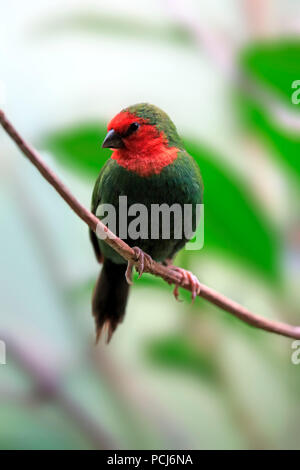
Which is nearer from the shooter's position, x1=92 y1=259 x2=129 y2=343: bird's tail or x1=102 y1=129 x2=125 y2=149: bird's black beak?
x1=102 y1=129 x2=125 y2=149: bird's black beak

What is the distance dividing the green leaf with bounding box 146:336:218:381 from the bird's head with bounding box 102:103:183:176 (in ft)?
2.50

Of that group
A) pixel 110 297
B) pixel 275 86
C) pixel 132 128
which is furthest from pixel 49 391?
pixel 275 86

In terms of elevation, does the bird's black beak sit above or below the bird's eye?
below

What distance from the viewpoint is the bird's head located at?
1.11 metres

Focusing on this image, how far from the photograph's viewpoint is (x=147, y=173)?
120cm

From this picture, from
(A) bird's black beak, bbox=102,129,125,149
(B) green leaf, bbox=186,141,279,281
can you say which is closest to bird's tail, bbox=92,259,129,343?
(B) green leaf, bbox=186,141,279,281

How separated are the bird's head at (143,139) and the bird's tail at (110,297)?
0.33 meters

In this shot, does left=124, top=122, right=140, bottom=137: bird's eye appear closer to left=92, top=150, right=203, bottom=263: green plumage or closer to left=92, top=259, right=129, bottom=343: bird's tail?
left=92, top=150, right=203, bottom=263: green plumage

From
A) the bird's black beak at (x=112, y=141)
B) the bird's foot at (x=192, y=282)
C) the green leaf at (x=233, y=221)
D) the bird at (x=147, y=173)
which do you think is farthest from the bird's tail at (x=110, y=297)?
the bird's black beak at (x=112, y=141)

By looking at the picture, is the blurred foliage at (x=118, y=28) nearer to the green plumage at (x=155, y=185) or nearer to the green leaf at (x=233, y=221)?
the green leaf at (x=233, y=221)

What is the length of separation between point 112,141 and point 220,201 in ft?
1.46

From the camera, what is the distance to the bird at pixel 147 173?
113 cm
